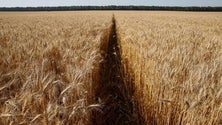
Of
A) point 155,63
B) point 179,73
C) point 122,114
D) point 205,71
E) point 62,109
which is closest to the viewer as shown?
point 62,109

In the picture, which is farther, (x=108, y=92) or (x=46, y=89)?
(x=108, y=92)

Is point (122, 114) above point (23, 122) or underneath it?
underneath

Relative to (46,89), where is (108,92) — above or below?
below

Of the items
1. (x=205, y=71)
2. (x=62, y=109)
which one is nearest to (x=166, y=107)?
(x=205, y=71)

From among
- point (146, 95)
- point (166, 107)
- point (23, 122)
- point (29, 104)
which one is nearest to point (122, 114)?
point (146, 95)

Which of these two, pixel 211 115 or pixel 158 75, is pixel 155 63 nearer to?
pixel 158 75

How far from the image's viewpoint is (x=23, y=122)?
6.12 feet

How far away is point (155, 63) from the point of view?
3311mm

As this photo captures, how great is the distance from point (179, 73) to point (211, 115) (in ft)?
3.71

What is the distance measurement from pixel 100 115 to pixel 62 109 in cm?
85

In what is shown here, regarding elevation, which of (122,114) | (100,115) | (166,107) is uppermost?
(166,107)

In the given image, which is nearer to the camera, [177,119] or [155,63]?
[177,119]

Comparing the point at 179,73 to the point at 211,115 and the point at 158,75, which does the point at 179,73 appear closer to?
the point at 158,75

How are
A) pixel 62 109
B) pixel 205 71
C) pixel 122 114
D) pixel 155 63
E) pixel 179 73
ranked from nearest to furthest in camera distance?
pixel 62 109, pixel 205 71, pixel 179 73, pixel 155 63, pixel 122 114
